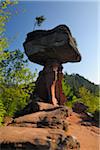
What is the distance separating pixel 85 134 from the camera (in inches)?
533

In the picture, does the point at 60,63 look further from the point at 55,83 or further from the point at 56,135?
the point at 56,135

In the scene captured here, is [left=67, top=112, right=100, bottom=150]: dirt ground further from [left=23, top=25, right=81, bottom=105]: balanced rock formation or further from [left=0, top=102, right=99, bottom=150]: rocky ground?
[left=23, top=25, right=81, bottom=105]: balanced rock formation

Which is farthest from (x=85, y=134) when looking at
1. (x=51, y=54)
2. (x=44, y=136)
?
(x=51, y=54)

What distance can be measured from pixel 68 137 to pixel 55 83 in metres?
10.5

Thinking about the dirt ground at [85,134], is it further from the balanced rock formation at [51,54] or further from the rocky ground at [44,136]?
the balanced rock formation at [51,54]

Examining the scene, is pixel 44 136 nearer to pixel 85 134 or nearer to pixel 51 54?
pixel 85 134

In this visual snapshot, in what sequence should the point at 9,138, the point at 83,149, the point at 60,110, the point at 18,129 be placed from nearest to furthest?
the point at 9,138
the point at 18,129
the point at 83,149
the point at 60,110

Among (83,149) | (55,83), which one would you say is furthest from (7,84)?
(83,149)

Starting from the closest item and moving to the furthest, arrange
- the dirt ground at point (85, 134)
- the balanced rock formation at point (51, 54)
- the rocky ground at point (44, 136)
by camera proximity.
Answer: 1. the rocky ground at point (44, 136)
2. the dirt ground at point (85, 134)
3. the balanced rock formation at point (51, 54)

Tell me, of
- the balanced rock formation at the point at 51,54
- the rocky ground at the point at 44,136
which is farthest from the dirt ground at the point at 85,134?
the balanced rock formation at the point at 51,54

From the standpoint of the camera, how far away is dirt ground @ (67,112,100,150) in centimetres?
1183

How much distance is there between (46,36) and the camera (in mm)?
18453

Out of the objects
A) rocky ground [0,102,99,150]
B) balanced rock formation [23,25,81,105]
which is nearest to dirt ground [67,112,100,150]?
rocky ground [0,102,99,150]

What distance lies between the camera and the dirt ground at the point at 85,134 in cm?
1183
